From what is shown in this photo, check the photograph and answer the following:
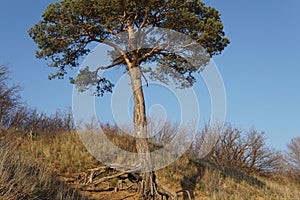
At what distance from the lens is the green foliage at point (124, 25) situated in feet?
26.3

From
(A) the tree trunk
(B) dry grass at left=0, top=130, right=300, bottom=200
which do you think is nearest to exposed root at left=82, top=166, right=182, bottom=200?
(A) the tree trunk

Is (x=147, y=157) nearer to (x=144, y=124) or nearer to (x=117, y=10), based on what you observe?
(x=144, y=124)

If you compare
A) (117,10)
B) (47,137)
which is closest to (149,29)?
(117,10)

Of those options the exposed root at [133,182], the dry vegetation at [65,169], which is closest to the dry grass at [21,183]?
the dry vegetation at [65,169]

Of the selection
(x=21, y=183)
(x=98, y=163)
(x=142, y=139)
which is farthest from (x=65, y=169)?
(x=21, y=183)

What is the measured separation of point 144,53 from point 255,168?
1513 cm

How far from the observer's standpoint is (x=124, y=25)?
899 centimetres

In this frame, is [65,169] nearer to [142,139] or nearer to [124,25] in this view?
[142,139]

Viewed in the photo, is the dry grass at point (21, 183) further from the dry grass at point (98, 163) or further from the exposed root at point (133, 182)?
the exposed root at point (133, 182)

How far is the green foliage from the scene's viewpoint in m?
8.03

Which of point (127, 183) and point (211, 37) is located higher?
point (211, 37)

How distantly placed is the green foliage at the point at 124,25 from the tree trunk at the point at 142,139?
75 cm

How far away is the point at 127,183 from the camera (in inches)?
368

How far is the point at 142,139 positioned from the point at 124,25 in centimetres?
339
